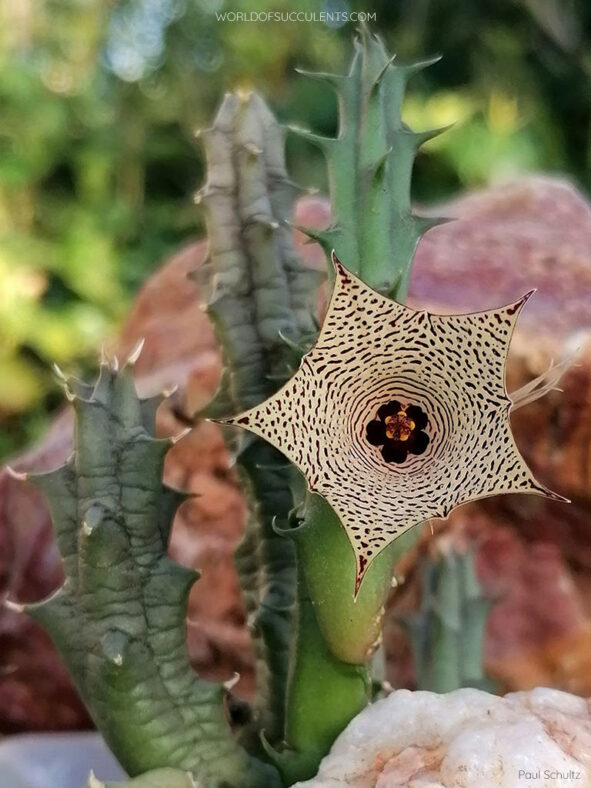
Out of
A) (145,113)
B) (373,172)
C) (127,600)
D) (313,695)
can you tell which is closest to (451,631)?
(313,695)

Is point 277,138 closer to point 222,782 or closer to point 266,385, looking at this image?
point 266,385

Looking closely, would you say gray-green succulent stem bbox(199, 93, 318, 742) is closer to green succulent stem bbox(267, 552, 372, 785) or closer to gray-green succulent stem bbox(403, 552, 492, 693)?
green succulent stem bbox(267, 552, 372, 785)

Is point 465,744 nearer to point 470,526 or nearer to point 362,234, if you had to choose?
point 362,234

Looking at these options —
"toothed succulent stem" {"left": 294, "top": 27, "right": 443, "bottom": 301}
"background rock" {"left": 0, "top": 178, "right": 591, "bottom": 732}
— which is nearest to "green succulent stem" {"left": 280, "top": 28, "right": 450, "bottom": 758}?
"toothed succulent stem" {"left": 294, "top": 27, "right": 443, "bottom": 301}

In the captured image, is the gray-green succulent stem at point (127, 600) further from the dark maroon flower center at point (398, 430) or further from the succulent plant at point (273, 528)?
the dark maroon flower center at point (398, 430)

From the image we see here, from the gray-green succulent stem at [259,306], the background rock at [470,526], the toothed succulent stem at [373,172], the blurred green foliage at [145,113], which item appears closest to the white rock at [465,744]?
the gray-green succulent stem at [259,306]

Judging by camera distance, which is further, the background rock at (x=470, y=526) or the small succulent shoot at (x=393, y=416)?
the background rock at (x=470, y=526)
